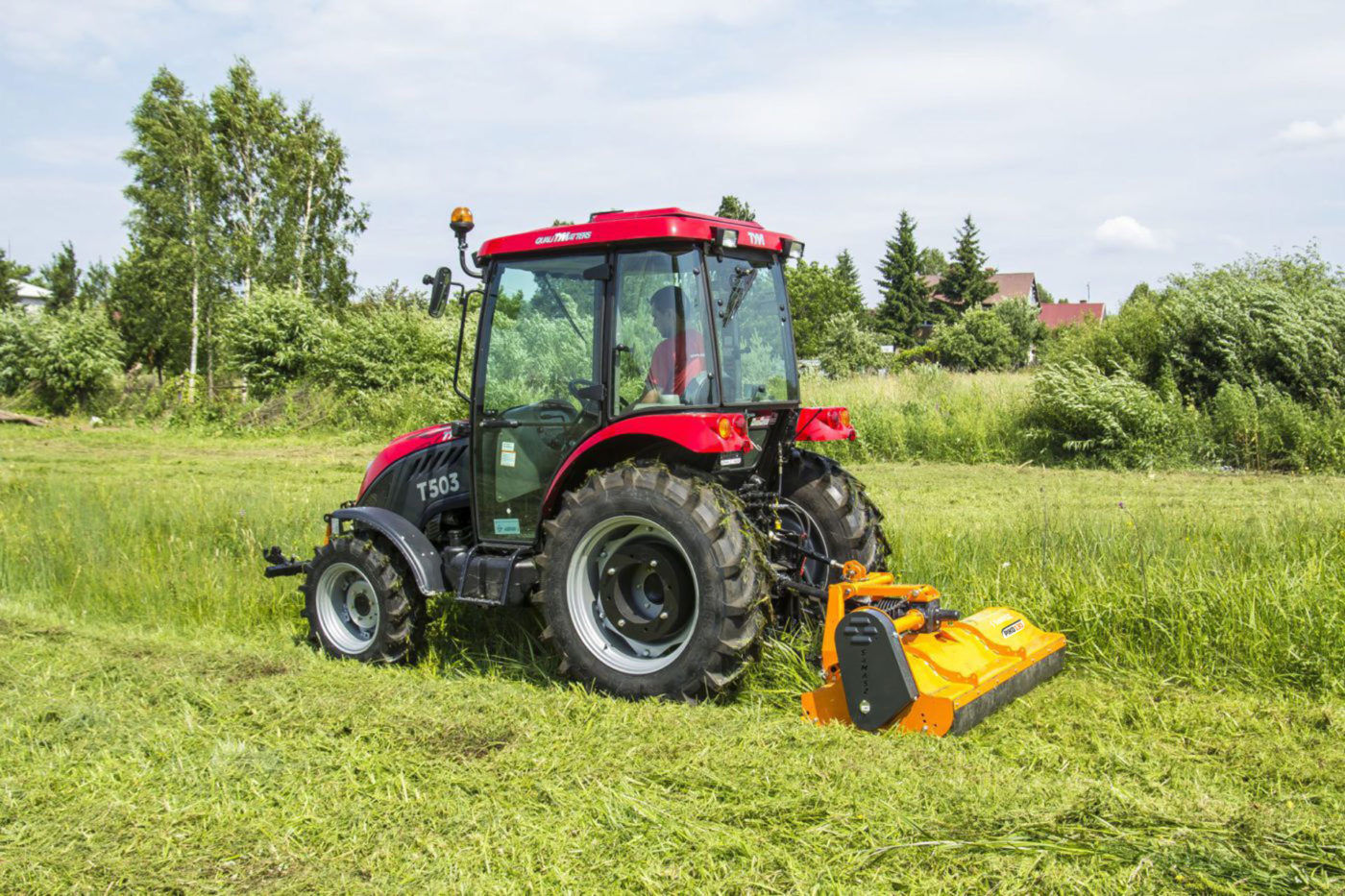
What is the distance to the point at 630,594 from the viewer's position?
4.79m

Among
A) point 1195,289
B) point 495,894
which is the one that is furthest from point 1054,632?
point 1195,289

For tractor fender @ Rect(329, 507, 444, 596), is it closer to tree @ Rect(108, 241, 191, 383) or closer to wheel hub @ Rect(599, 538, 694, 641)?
wheel hub @ Rect(599, 538, 694, 641)

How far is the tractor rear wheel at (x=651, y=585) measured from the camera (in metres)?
4.30

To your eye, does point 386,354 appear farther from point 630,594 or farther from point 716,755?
point 716,755

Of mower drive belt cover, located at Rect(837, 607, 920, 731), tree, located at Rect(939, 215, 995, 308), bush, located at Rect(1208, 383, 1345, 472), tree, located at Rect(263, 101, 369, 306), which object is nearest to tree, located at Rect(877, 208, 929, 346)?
tree, located at Rect(939, 215, 995, 308)

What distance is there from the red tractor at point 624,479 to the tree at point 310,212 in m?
25.4

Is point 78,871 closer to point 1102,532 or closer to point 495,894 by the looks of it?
point 495,894

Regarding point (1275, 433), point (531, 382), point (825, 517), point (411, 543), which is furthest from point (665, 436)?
point (1275, 433)

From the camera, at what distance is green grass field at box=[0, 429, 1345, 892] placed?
9.68ft

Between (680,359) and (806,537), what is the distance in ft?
3.65

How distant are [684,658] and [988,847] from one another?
1689 mm

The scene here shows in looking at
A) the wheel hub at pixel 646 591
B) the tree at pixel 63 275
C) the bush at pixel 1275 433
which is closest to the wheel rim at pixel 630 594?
the wheel hub at pixel 646 591

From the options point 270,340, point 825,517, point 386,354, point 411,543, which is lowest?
point 411,543

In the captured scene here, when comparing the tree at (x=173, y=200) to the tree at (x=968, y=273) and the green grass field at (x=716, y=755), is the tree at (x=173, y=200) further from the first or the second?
the tree at (x=968, y=273)
